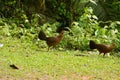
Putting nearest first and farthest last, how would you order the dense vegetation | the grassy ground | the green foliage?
the grassy ground → the dense vegetation → the green foliage

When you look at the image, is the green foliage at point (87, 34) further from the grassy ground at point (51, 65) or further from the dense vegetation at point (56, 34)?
the grassy ground at point (51, 65)

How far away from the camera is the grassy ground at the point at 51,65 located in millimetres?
6811

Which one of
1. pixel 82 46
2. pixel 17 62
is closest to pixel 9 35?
pixel 82 46

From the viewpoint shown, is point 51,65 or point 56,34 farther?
point 56,34

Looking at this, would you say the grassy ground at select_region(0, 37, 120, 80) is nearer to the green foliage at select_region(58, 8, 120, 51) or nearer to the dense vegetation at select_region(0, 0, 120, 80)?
the dense vegetation at select_region(0, 0, 120, 80)

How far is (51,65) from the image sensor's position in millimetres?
7531

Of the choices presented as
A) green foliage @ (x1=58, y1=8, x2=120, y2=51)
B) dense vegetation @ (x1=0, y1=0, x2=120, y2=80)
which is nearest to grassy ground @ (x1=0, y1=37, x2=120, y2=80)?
dense vegetation @ (x1=0, y1=0, x2=120, y2=80)

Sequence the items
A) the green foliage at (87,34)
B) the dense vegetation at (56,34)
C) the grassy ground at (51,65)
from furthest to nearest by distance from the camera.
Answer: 1. the green foliage at (87,34)
2. the dense vegetation at (56,34)
3. the grassy ground at (51,65)

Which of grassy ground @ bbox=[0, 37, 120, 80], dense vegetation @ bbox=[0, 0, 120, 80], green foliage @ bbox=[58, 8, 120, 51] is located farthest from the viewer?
green foliage @ bbox=[58, 8, 120, 51]

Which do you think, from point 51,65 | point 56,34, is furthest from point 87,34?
point 51,65

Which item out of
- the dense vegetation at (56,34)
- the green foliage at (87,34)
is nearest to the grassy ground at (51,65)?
the dense vegetation at (56,34)

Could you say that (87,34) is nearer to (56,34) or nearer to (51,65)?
(56,34)

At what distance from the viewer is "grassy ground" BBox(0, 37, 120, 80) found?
6811 mm

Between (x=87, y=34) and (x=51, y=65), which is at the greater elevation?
(x=51, y=65)
